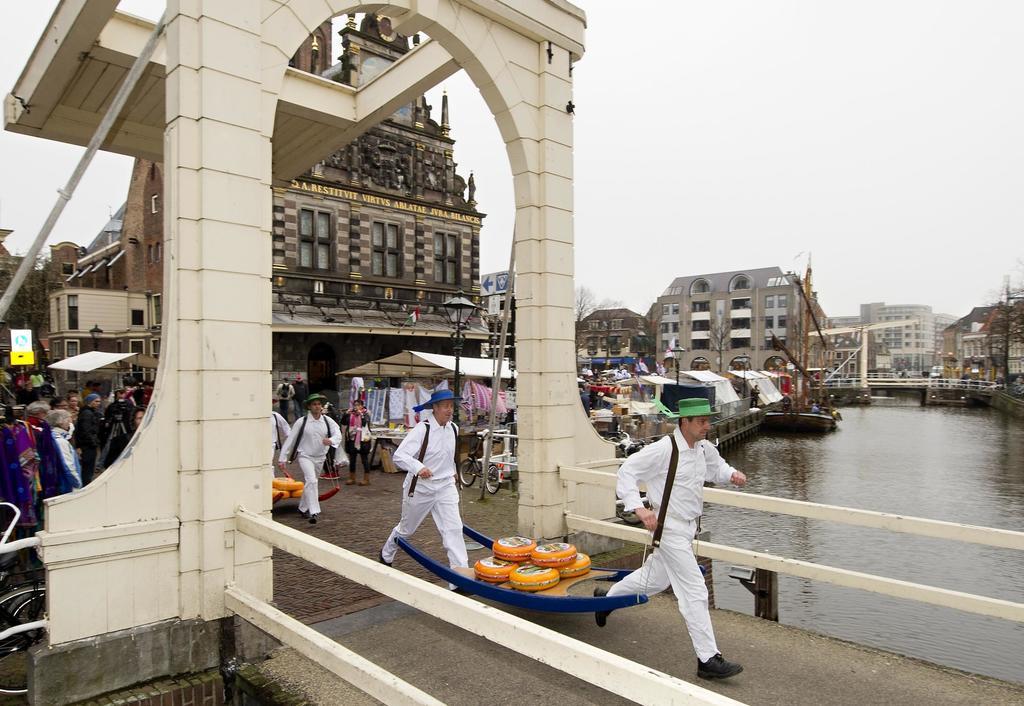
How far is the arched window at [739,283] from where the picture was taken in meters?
91.2

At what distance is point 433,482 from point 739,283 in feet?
302

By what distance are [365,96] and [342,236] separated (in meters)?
20.6

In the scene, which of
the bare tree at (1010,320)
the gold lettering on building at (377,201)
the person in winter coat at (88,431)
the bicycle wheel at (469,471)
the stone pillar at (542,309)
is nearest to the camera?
the stone pillar at (542,309)

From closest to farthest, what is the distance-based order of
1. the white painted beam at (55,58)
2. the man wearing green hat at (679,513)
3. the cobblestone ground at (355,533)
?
the man wearing green hat at (679,513) < the cobblestone ground at (355,533) < the white painted beam at (55,58)

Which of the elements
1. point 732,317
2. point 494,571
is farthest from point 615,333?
point 494,571

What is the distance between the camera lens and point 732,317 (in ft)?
299

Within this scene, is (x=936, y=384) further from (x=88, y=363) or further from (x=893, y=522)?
(x=893, y=522)

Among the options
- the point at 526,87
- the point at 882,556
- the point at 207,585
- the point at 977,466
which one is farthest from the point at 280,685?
the point at 977,466

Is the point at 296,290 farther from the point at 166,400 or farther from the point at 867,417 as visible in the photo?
the point at 867,417

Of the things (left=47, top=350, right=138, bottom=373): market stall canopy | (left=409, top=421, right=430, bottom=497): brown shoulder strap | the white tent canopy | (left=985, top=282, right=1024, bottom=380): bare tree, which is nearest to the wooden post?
(left=409, top=421, right=430, bottom=497): brown shoulder strap

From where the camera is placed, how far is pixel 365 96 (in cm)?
902

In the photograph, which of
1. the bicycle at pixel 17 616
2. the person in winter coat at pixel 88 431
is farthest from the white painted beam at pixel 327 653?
the person in winter coat at pixel 88 431

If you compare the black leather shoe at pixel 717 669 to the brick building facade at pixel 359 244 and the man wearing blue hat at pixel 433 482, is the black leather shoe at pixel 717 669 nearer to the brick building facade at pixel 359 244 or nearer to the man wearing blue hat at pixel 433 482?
the man wearing blue hat at pixel 433 482

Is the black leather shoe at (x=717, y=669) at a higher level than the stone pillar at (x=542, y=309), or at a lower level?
lower
